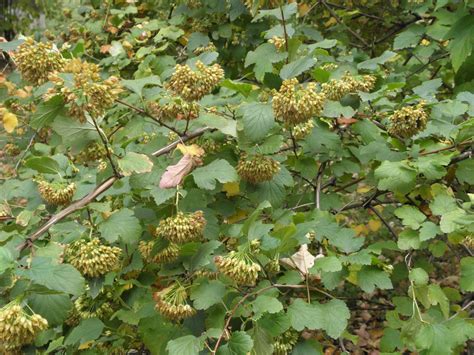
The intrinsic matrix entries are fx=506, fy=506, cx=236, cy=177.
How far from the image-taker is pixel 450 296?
9.02ft

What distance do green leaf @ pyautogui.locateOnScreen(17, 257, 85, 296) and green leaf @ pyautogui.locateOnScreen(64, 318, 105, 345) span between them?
46 cm

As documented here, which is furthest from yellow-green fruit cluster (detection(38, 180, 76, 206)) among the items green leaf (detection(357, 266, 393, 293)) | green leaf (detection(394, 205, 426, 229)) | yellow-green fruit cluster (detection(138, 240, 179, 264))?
green leaf (detection(394, 205, 426, 229))

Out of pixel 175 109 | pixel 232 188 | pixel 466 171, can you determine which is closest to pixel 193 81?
pixel 175 109

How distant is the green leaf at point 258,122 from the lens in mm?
1884

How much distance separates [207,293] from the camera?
1.79 m

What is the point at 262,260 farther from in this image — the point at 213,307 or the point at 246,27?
the point at 246,27

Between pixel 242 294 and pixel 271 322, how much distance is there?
0.64ft

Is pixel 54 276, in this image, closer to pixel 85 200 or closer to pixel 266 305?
pixel 85 200

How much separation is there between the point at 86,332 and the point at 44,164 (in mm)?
673

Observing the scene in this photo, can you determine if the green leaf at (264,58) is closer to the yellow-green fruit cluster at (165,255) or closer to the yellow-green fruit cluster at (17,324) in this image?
the yellow-green fruit cluster at (165,255)

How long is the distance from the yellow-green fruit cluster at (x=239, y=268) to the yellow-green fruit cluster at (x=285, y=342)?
324mm

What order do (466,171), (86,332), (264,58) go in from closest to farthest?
(86,332) < (466,171) < (264,58)

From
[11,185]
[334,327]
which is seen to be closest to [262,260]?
[334,327]

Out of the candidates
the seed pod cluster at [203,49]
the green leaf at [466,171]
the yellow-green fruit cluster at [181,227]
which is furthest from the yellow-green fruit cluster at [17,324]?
the seed pod cluster at [203,49]
